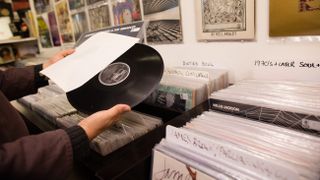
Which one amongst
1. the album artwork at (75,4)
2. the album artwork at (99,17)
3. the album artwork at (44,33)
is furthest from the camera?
the album artwork at (44,33)

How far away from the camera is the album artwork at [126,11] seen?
1118 millimetres

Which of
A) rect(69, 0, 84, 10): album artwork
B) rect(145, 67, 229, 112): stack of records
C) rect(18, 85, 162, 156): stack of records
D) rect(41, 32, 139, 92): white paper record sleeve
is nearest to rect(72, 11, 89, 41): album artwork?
rect(69, 0, 84, 10): album artwork

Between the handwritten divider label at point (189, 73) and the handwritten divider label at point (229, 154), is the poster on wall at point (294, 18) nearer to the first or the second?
the handwritten divider label at point (189, 73)

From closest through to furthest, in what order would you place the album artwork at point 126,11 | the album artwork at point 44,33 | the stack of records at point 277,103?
1. the stack of records at point 277,103
2. the album artwork at point 126,11
3. the album artwork at point 44,33

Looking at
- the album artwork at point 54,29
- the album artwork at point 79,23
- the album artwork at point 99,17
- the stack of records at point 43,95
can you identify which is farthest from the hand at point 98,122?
the album artwork at point 54,29

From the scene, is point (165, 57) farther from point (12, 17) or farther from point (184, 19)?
point (12, 17)

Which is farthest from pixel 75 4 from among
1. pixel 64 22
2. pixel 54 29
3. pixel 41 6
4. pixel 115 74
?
pixel 115 74

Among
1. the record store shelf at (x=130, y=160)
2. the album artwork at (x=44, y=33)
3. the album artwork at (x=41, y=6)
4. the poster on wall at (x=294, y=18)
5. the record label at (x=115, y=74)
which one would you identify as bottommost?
the record store shelf at (x=130, y=160)

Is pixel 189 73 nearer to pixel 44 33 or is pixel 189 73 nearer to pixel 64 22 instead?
pixel 64 22

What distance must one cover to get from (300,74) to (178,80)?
1.19ft

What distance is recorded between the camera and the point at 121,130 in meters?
0.71

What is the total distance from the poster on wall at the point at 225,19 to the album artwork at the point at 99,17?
1.98 ft

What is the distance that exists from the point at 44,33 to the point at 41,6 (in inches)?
8.3

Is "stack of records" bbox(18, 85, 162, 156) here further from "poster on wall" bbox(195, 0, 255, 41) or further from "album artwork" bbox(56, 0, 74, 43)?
"album artwork" bbox(56, 0, 74, 43)
